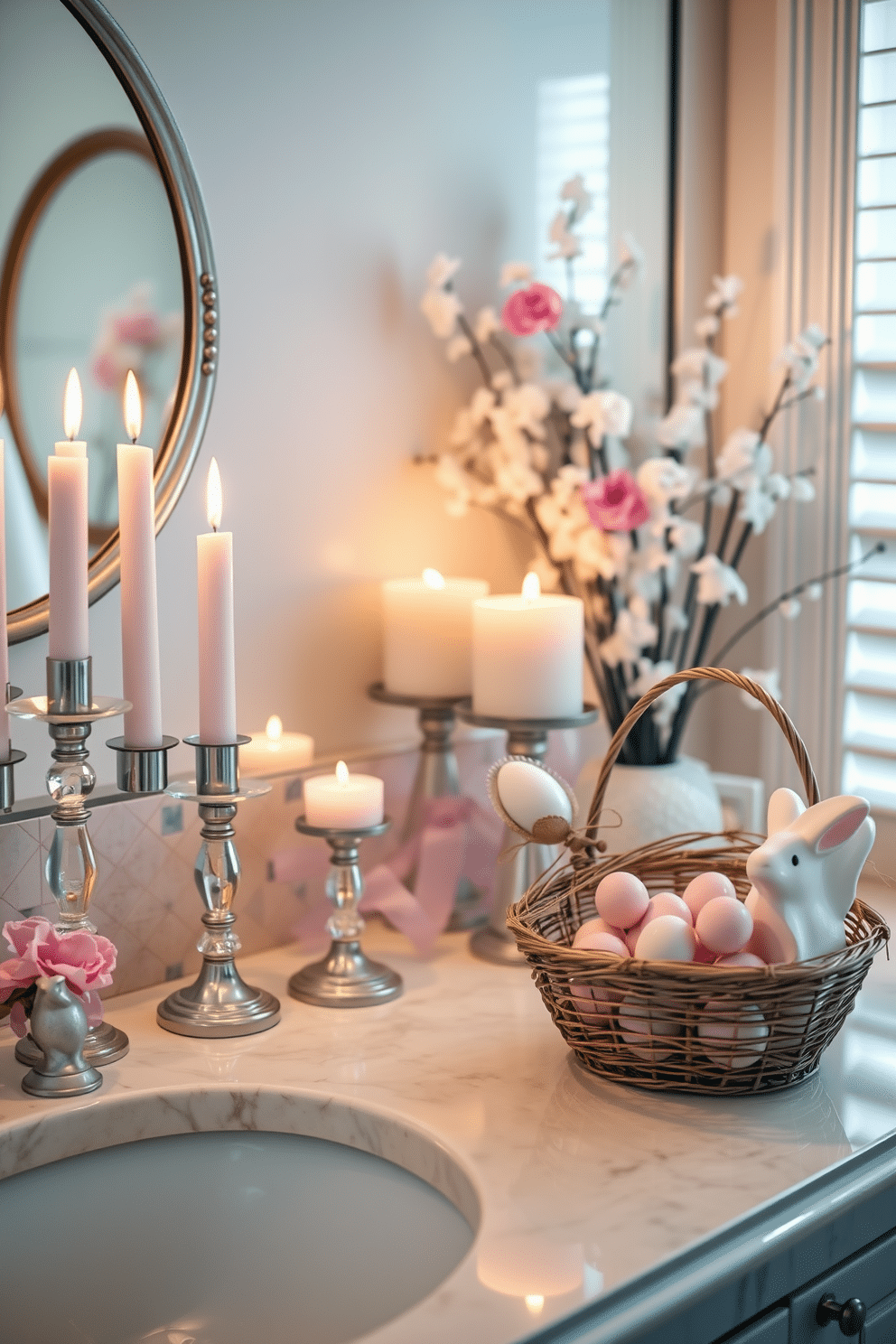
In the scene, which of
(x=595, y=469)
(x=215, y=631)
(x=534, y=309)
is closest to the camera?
(x=215, y=631)

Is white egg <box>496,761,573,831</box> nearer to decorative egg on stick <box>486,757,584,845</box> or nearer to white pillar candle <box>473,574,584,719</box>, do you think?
decorative egg on stick <box>486,757,584,845</box>

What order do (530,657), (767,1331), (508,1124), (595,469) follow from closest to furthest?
(767,1331), (508,1124), (530,657), (595,469)

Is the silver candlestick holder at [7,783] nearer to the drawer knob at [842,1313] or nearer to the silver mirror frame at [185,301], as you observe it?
the silver mirror frame at [185,301]

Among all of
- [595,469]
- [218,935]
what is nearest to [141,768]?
[218,935]

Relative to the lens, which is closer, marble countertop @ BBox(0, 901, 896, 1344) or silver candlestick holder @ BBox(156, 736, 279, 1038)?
marble countertop @ BBox(0, 901, 896, 1344)

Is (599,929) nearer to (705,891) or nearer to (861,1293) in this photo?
(705,891)

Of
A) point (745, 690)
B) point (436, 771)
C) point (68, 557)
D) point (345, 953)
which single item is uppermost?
point (68, 557)

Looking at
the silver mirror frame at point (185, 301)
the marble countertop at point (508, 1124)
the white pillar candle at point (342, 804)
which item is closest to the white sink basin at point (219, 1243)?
the marble countertop at point (508, 1124)

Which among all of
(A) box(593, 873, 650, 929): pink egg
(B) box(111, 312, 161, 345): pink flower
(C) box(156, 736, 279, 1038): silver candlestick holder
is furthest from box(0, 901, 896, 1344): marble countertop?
(B) box(111, 312, 161, 345): pink flower

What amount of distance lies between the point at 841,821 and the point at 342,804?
40cm

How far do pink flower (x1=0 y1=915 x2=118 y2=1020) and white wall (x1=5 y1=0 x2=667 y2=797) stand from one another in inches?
6.0

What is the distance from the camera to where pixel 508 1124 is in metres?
0.90

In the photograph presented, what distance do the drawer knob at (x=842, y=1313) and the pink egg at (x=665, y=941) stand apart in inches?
8.7

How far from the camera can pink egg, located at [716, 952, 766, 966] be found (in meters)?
0.93
